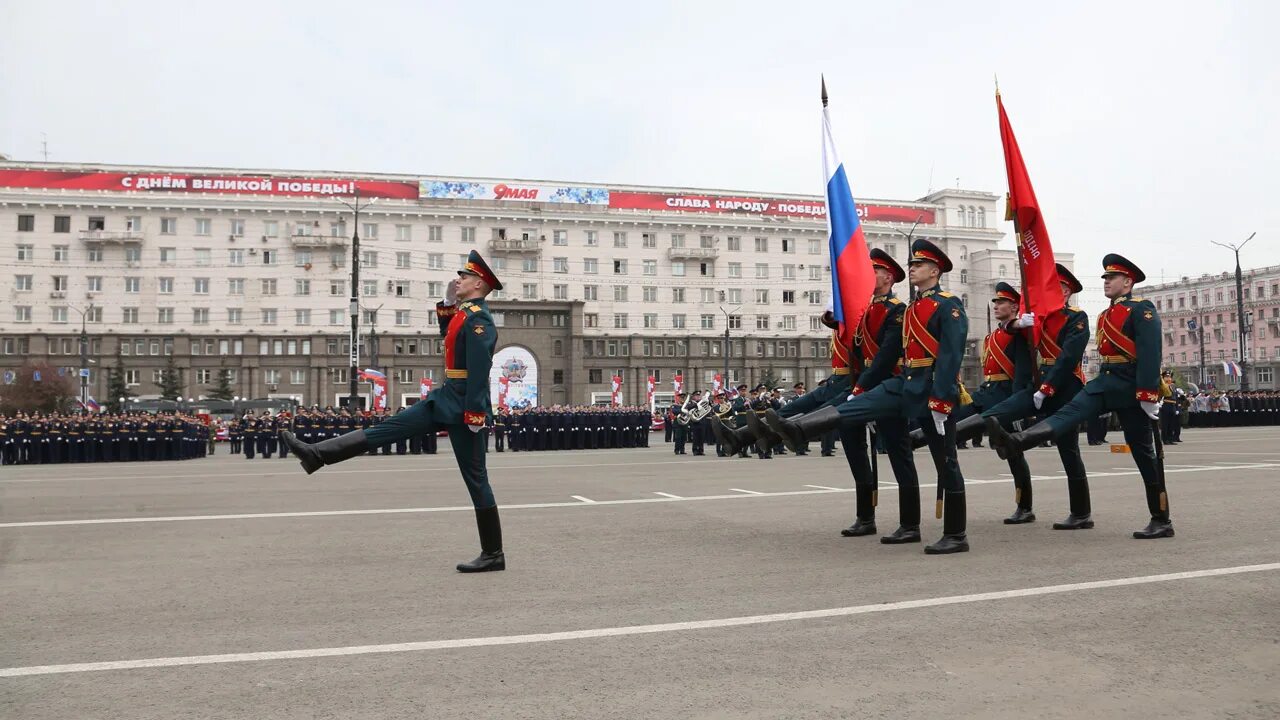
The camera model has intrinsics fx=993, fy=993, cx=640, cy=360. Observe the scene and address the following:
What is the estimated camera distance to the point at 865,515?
849 centimetres

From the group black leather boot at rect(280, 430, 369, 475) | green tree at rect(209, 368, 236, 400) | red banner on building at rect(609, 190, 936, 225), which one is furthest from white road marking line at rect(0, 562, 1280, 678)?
red banner on building at rect(609, 190, 936, 225)

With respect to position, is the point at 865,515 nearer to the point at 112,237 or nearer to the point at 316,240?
the point at 316,240

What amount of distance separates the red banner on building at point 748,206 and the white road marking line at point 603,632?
78949mm

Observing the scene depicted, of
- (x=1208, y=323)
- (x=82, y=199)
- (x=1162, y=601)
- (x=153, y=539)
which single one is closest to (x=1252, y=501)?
(x=1162, y=601)

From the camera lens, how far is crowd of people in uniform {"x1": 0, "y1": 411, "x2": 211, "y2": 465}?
26641mm

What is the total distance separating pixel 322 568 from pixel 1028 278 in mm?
6647

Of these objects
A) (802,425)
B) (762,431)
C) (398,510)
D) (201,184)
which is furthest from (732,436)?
(201,184)

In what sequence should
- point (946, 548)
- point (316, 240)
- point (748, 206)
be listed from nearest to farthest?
point (946, 548) → point (316, 240) → point (748, 206)

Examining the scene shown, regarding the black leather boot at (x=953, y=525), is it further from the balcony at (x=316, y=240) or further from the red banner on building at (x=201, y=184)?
the balcony at (x=316, y=240)

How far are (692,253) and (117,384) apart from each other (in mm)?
44583

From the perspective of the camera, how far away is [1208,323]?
110938 millimetres

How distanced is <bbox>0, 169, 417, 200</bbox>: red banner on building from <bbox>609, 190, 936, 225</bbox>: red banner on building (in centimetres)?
1837

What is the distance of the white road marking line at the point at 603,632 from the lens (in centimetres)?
436

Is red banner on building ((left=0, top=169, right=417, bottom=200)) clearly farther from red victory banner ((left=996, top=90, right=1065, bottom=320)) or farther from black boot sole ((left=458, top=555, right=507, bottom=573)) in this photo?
black boot sole ((left=458, top=555, right=507, bottom=573))
